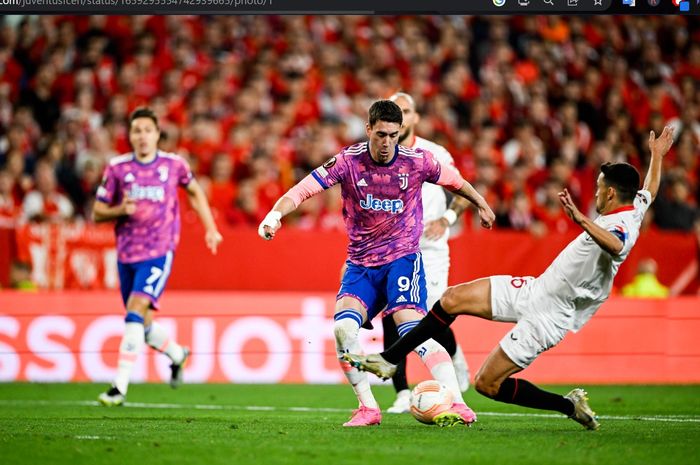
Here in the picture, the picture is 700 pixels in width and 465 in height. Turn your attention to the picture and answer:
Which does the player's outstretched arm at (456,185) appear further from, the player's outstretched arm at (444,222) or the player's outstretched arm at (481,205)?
the player's outstretched arm at (444,222)

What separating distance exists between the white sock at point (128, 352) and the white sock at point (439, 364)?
10.9ft

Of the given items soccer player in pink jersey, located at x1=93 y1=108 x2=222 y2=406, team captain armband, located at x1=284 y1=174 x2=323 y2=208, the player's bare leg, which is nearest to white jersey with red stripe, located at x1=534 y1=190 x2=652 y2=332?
the player's bare leg

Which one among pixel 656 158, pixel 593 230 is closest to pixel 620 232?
pixel 593 230

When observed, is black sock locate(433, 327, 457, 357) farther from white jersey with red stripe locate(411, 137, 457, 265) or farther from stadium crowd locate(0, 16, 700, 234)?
stadium crowd locate(0, 16, 700, 234)

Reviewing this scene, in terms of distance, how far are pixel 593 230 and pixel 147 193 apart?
5.10 meters

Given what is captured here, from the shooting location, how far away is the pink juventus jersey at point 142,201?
11297 mm

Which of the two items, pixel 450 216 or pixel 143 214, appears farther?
pixel 143 214

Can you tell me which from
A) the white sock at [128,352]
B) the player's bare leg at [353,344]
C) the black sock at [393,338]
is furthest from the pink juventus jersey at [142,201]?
the player's bare leg at [353,344]

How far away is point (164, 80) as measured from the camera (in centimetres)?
1897

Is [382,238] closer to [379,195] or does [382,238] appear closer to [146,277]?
[379,195]

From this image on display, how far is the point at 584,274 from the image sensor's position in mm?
8352

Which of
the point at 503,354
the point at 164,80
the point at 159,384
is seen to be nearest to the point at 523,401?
the point at 503,354

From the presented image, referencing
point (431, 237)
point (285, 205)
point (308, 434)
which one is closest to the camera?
point (308, 434)

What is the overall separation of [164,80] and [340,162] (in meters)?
10.8
